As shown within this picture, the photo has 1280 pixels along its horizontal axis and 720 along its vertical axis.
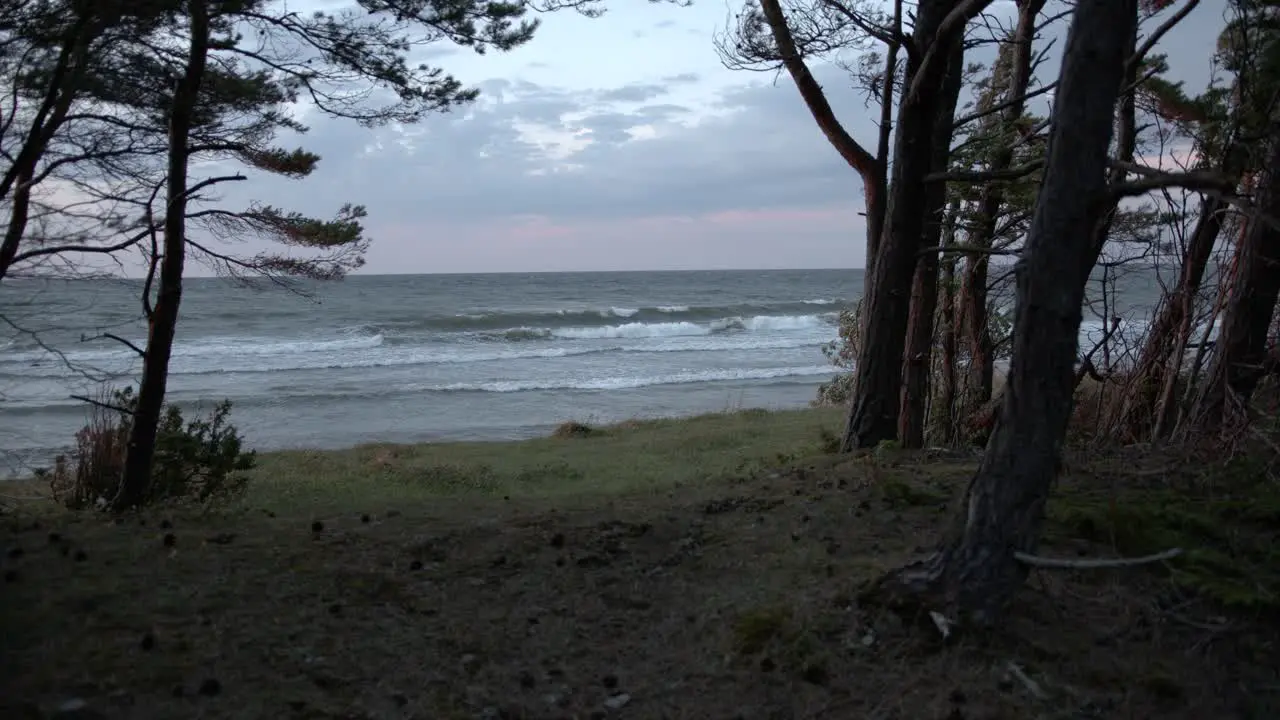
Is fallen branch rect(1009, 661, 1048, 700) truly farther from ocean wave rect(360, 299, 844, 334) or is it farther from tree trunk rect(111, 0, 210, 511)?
ocean wave rect(360, 299, 844, 334)

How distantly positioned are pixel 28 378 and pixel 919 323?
23.6m

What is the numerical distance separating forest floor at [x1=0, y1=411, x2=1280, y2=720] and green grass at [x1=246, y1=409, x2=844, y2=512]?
1.85 meters

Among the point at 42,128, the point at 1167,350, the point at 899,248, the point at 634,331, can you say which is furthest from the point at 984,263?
the point at 634,331

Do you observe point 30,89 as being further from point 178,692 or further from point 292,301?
point 292,301

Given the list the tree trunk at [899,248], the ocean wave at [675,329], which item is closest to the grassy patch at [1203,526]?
the tree trunk at [899,248]

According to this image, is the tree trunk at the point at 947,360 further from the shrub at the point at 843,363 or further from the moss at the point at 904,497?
the moss at the point at 904,497

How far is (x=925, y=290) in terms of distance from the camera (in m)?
7.73

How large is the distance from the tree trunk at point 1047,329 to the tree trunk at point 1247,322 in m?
3.27

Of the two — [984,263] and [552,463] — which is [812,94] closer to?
[984,263]

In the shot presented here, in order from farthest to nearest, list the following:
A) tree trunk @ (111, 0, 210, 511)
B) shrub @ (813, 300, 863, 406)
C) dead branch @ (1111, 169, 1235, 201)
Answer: shrub @ (813, 300, 863, 406)
tree trunk @ (111, 0, 210, 511)
dead branch @ (1111, 169, 1235, 201)

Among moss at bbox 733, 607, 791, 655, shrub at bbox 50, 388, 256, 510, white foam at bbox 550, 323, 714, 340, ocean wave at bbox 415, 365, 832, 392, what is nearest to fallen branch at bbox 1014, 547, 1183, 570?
moss at bbox 733, 607, 791, 655

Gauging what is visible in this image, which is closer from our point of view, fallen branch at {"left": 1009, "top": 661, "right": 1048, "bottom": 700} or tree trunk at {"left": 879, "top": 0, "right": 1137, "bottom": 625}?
fallen branch at {"left": 1009, "top": 661, "right": 1048, "bottom": 700}

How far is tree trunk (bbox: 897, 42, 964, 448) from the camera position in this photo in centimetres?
733

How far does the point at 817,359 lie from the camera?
31266mm
